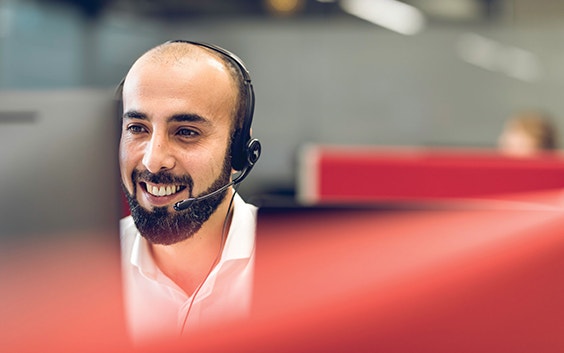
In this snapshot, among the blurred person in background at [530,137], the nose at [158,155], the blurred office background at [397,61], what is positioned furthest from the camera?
the blurred office background at [397,61]

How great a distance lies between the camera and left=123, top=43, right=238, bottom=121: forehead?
27cm

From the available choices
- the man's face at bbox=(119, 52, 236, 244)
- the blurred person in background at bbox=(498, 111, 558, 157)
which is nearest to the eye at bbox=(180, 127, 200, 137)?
the man's face at bbox=(119, 52, 236, 244)


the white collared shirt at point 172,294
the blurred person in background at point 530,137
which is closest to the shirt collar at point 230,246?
the white collared shirt at point 172,294

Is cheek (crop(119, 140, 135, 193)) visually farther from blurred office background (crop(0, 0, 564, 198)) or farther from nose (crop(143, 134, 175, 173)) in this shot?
blurred office background (crop(0, 0, 564, 198))

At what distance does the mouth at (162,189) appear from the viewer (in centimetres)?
27

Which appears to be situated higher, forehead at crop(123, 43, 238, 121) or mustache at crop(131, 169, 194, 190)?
forehead at crop(123, 43, 238, 121)

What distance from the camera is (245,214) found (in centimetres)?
30

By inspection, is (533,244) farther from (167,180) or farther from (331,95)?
(331,95)

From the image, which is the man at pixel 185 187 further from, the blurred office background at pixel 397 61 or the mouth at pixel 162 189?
the blurred office background at pixel 397 61

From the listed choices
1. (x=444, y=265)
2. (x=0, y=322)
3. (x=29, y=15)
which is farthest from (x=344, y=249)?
(x=29, y=15)

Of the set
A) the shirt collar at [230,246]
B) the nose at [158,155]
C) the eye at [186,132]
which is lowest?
the shirt collar at [230,246]

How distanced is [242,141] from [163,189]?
35 millimetres

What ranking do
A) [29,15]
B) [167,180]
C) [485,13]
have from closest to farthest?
1. [167,180]
2. [29,15]
3. [485,13]

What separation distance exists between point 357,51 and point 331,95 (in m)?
0.39
